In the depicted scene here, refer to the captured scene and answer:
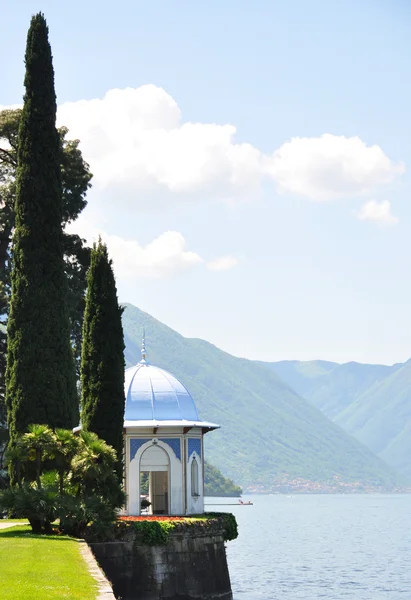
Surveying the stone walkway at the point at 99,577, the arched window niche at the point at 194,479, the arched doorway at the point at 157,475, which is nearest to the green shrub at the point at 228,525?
the arched window niche at the point at 194,479

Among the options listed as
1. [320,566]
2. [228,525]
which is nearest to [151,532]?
[228,525]

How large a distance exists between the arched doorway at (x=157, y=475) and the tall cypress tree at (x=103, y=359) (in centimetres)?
538

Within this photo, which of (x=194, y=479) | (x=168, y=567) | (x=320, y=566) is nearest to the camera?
(x=168, y=567)

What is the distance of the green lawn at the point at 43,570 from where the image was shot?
20.0 metres

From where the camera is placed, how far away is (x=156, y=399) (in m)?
46.7

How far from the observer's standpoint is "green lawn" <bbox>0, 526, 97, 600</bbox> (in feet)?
65.5

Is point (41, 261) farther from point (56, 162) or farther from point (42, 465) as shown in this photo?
point (42, 465)

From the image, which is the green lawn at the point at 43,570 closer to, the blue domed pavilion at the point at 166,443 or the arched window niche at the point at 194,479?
the blue domed pavilion at the point at 166,443

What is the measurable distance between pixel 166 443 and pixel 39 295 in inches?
389

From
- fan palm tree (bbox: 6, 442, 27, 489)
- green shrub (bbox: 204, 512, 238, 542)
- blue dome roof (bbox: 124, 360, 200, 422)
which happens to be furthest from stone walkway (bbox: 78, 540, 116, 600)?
blue dome roof (bbox: 124, 360, 200, 422)

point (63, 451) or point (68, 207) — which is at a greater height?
point (68, 207)

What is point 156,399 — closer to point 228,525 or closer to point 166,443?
point 166,443

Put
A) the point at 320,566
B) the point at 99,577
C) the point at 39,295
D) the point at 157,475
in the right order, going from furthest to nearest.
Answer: the point at 320,566, the point at 157,475, the point at 39,295, the point at 99,577

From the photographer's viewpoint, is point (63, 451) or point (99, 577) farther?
point (63, 451)
